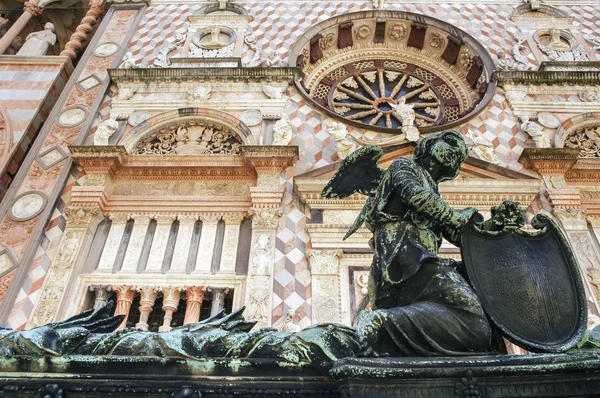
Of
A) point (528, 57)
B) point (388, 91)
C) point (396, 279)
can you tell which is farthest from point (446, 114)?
point (396, 279)

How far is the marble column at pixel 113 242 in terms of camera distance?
7.95m

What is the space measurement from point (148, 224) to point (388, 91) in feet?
23.0

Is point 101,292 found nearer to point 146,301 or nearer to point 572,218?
point 146,301

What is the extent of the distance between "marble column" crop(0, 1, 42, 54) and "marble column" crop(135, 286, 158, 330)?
8408 millimetres

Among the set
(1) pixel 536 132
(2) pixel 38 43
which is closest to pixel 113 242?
(2) pixel 38 43

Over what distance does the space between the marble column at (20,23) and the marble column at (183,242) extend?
762cm

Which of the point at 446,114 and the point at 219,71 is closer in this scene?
the point at 219,71

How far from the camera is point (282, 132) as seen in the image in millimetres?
9422

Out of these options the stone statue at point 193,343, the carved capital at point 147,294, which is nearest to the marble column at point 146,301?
the carved capital at point 147,294

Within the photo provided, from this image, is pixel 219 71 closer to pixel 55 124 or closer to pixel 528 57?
pixel 55 124

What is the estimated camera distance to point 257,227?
26.8ft

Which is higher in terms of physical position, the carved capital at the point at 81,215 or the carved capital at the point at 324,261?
the carved capital at the point at 81,215

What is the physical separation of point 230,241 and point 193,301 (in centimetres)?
122

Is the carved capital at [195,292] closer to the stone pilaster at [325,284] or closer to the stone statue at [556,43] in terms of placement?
the stone pilaster at [325,284]
